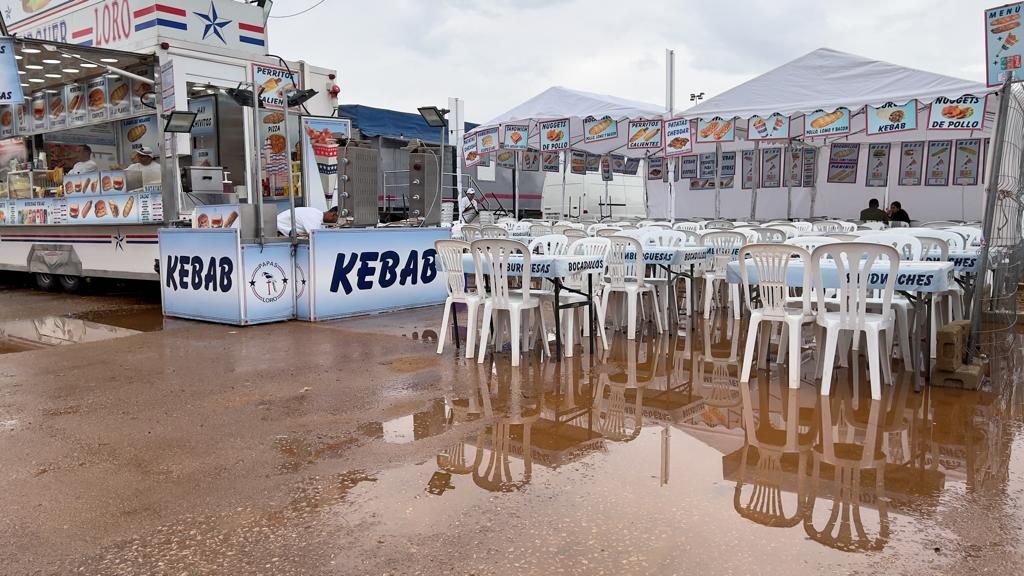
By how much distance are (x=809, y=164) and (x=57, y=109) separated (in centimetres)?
1383

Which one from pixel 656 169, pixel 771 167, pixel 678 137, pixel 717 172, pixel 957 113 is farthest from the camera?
pixel 656 169

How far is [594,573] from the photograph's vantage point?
2.66 meters

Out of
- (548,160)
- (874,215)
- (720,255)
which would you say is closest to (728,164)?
(874,215)

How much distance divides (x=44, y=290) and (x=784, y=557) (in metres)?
12.9

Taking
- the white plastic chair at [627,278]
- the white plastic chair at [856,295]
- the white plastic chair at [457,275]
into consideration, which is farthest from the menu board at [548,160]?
the white plastic chair at [856,295]

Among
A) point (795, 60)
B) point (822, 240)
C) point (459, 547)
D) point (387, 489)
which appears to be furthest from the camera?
point (795, 60)

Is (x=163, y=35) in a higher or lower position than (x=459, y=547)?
higher

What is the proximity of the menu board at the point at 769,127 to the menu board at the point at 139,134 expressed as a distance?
945 cm

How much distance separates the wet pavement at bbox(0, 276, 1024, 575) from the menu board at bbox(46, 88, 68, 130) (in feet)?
24.7

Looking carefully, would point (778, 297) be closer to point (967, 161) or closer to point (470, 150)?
point (967, 161)

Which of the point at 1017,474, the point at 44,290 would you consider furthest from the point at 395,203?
the point at 1017,474

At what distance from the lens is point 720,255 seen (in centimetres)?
812

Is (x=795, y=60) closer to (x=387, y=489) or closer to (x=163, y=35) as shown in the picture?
(x=163, y=35)

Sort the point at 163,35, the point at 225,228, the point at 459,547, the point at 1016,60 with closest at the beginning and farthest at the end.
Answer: the point at 459,547 < the point at 1016,60 < the point at 225,228 < the point at 163,35
